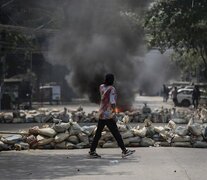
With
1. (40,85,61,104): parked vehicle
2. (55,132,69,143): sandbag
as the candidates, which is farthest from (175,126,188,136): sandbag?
(40,85,61,104): parked vehicle

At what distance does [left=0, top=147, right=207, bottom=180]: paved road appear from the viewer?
7.89 m

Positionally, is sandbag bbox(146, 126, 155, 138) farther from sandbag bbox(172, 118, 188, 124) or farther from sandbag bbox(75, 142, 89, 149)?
sandbag bbox(172, 118, 188, 124)

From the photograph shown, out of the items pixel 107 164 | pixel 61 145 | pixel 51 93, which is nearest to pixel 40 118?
pixel 61 145

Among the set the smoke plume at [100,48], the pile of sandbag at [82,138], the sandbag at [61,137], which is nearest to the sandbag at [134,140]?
the pile of sandbag at [82,138]

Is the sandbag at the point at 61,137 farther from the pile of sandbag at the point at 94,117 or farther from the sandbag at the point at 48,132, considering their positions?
the pile of sandbag at the point at 94,117

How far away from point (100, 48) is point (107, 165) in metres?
14.0

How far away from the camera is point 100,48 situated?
22.5 meters

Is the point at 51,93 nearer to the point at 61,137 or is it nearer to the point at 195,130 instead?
the point at 61,137

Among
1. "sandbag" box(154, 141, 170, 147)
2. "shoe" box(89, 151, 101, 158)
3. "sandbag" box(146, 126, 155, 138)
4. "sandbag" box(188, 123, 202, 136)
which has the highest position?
"sandbag" box(188, 123, 202, 136)

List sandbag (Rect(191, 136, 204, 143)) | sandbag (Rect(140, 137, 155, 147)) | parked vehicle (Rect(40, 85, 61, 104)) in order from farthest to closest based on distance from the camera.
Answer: parked vehicle (Rect(40, 85, 61, 104)), sandbag (Rect(140, 137, 155, 147)), sandbag (Rect(191, 136, 204, 143))

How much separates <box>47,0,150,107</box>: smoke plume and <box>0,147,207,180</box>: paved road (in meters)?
11.1

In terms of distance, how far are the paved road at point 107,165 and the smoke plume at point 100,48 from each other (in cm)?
1112

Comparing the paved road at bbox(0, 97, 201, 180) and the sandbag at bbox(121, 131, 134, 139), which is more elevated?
the sandbag at bbox(121, 131, 134, 139)

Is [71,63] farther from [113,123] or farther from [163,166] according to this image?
[163,166]
